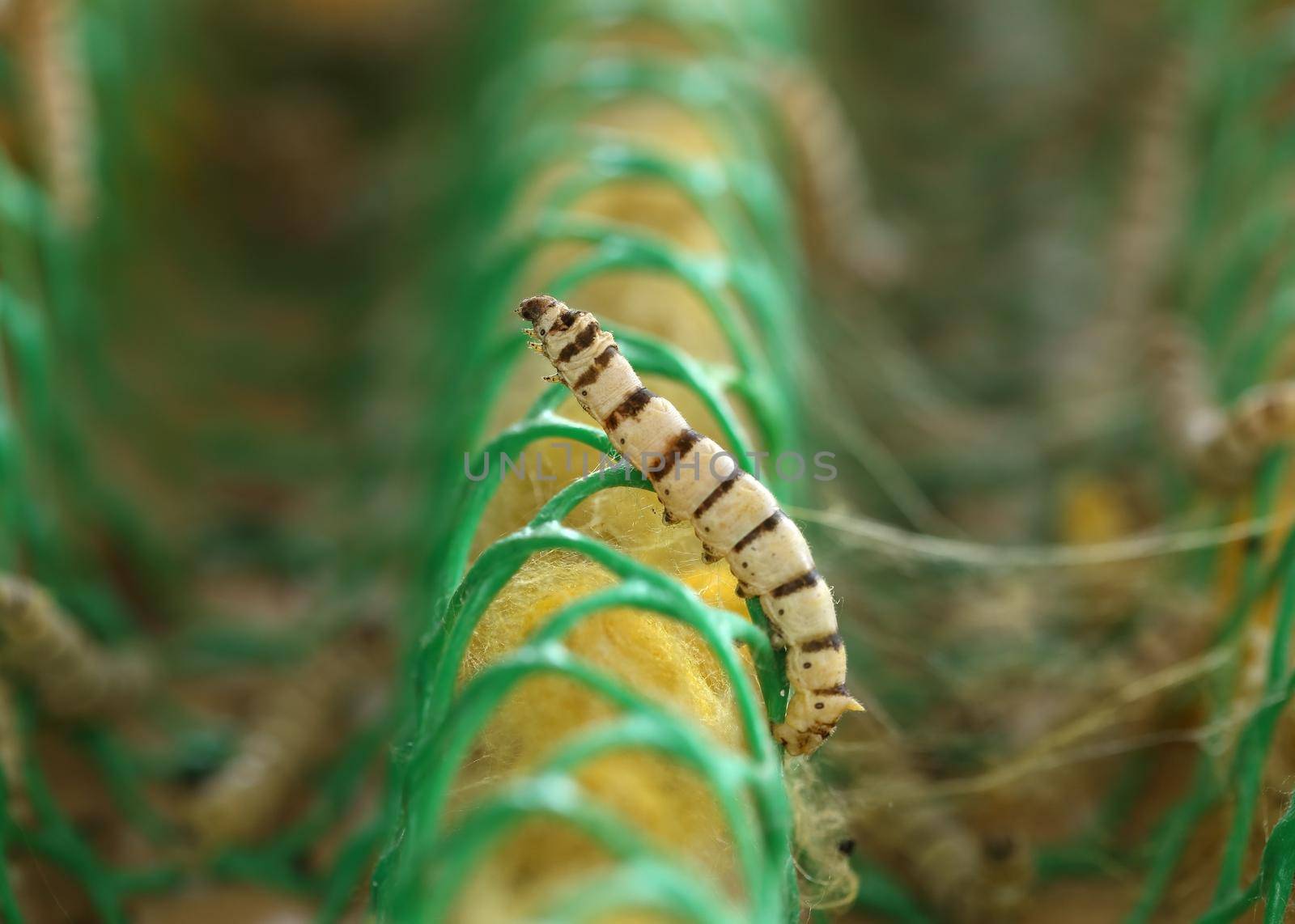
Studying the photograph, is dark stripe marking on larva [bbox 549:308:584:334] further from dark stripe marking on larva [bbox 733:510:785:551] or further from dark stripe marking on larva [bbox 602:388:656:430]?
dark stripe marking on larva [bbox 733:510:785:551]

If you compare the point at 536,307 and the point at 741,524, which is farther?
the point at 536,307

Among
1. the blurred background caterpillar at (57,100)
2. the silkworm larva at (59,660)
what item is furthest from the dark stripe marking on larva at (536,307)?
the blurred background caterpillar at (57,100)

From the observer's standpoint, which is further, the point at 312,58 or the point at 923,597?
the point at 312,58

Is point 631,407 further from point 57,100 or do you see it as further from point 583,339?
point 57,100

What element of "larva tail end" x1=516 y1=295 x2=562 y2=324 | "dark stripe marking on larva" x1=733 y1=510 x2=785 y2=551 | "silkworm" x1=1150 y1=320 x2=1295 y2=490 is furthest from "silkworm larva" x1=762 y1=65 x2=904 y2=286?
"dark stripe marking on larva" x1=733 y1=510 x2=785 y2=551

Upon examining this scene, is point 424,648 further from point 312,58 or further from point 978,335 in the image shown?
point 312,58

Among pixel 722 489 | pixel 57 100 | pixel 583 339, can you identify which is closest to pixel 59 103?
pixel 57 100

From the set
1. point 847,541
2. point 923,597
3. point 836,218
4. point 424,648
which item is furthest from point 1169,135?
point 424,648
